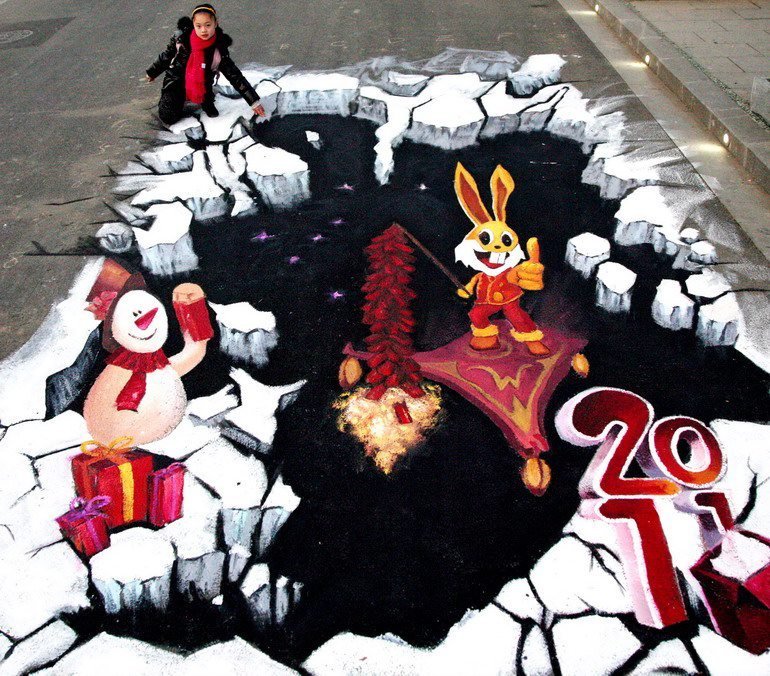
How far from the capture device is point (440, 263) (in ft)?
10.5

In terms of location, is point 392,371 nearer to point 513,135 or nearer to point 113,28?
point 513,135

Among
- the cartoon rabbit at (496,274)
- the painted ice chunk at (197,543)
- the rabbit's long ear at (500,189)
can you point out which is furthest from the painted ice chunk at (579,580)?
the rabbit's long ear at (500,189)

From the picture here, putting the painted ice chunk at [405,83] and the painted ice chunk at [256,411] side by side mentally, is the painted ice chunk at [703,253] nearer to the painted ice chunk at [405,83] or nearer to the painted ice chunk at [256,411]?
the painted ice chunk at [256,411]

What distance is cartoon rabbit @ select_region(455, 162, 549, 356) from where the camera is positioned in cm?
282

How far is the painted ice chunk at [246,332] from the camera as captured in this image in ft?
9.34

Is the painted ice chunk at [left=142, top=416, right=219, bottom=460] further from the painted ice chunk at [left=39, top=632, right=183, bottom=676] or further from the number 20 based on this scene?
the number 20

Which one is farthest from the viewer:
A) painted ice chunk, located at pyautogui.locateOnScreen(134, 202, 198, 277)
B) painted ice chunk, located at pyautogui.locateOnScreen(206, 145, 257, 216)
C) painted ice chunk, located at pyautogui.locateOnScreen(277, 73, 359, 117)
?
painted ice chunk, located at pyautogui.locateOnScreen(277, 73, 359, 117)

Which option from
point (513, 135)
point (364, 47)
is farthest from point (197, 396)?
point (364, 47)

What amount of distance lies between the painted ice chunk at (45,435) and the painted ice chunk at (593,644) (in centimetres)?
176

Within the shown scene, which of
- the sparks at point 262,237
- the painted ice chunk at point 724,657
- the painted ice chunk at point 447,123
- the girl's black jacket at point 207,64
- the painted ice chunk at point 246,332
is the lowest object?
the painted ice chunk at point 724,657

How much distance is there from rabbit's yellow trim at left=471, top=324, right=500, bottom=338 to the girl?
2.46m

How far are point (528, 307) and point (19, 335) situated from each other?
85.3 inches

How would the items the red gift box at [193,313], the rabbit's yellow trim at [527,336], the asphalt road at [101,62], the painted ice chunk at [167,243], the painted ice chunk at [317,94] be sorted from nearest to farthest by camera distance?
the rabbit's yellow trim at [527,336]
the red gift box at [193,313]
the painted ice chunk at [167,243]
the asphalt road at [101,62]
the painted ice chunk at [317,94]

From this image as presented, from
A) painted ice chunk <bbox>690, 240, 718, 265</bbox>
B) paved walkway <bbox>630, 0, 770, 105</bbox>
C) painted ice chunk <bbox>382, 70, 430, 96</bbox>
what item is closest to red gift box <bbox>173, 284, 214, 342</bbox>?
painted ice chunk <bbox>690, 240, 718, 265</bbox>
